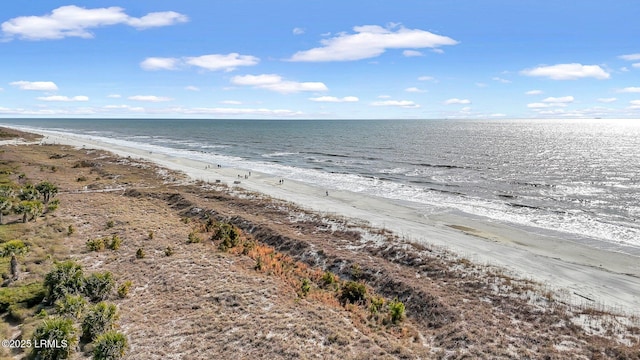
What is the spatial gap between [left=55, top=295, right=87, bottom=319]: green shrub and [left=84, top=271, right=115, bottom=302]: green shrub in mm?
1541

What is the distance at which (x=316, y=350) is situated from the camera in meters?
17.5

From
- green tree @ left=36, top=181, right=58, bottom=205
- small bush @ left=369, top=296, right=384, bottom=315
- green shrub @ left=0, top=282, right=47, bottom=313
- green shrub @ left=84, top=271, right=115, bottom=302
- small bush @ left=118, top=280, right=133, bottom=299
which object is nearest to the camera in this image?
green shrub @ left=0, top=282, right=47, bottom=313

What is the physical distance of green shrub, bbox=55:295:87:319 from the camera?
19.9 m

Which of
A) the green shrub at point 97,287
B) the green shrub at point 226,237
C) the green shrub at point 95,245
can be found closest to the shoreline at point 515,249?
the green shrub at point 226,237

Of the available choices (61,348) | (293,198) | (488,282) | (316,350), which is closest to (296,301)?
(316,350)

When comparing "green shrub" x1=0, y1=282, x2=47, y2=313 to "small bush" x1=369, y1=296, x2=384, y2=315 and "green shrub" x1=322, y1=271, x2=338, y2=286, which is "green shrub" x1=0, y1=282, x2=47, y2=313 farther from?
"small bush" x1=369, y1=296, x2=384, y2=315

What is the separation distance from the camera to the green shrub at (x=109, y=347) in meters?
16.2

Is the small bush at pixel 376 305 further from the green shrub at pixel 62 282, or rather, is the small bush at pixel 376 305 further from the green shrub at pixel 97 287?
the green shrub at pixel 62 282

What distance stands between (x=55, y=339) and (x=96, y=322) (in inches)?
75.4

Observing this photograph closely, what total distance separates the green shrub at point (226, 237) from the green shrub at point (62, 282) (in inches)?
427

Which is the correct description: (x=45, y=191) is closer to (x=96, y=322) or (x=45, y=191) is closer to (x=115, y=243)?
(x=115, y=243)

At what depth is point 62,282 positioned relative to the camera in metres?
21.6

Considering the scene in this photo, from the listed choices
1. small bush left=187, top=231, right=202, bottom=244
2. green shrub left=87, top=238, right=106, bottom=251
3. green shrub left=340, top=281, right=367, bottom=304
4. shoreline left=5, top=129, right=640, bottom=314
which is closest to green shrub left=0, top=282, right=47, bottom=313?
green shrub left=87, top=238, right=106, bottom=251

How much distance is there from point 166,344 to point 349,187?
5024 centimetres
